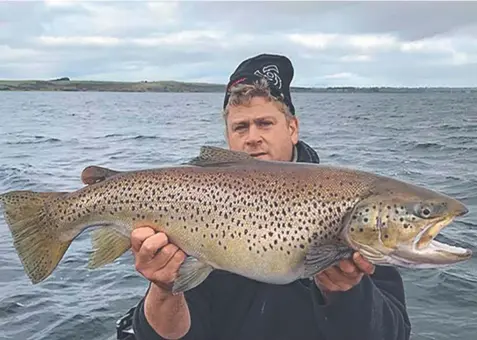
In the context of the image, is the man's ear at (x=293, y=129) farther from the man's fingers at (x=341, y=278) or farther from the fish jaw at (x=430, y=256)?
the fish jaw at (x=430, y=256)

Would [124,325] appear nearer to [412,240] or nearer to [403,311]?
[403,311]

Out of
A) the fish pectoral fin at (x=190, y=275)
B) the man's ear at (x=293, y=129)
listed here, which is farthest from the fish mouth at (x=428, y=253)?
the man's ear at (x=293, y=129)

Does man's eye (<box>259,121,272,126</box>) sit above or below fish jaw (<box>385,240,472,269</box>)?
above

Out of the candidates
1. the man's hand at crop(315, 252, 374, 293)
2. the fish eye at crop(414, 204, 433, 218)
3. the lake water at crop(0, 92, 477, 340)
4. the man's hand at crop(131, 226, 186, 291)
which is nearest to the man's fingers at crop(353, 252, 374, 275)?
the man's hand at crop(315, 252, 374, 293)

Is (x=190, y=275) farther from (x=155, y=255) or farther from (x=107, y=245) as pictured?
(x=107, y=245)

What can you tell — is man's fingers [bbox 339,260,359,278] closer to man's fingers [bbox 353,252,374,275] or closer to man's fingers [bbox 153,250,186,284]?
man's fingers [bbox 353,252,374,275]
